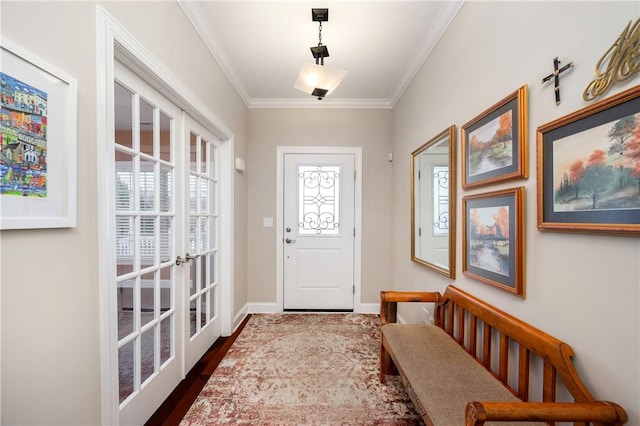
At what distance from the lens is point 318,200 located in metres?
3.43

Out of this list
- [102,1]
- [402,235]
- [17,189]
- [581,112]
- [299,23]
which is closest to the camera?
[17,189]

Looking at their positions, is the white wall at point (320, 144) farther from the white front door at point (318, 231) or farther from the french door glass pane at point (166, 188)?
the french door glass pane at point (166, 188)

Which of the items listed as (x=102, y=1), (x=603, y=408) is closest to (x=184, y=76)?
(x=102, y=1)

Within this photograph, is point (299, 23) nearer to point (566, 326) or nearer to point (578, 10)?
point (578, 10)

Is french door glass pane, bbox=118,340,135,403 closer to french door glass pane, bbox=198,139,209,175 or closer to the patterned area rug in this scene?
the patterned area rug

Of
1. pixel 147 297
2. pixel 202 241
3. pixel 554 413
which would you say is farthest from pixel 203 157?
pixel 554 413

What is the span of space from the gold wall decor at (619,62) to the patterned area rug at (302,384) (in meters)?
1.82

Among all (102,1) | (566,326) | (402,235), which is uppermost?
(102,1)

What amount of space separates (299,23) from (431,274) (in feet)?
7.10

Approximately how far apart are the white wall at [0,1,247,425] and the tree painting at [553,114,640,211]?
181 cm

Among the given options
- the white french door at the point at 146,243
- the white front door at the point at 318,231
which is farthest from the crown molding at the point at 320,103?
the white french door at the point at 146,243

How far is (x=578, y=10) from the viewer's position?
3.24ft

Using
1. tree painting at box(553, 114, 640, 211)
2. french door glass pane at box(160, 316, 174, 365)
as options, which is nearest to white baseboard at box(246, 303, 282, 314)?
french door glass pane at box(160, 316, 174, 365)

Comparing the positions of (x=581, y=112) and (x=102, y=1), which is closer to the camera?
(x=581, y=112)
